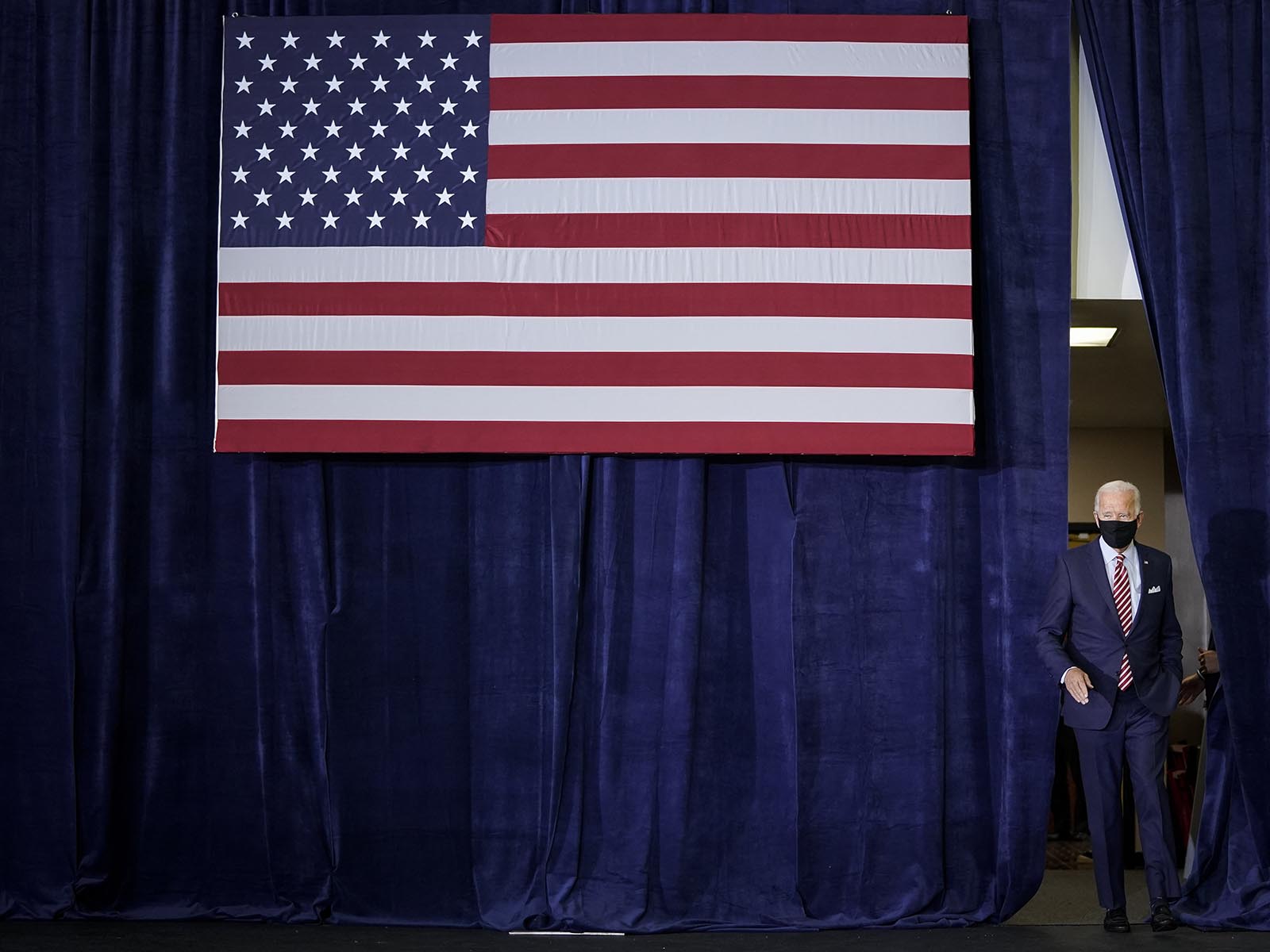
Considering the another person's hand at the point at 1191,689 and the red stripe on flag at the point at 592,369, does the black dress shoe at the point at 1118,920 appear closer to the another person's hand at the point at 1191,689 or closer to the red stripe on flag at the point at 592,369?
the another person's hand at the point at 1191,689

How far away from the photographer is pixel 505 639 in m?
4.95

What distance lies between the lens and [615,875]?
15.8ft

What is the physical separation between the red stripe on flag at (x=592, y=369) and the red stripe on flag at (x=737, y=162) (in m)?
0.69

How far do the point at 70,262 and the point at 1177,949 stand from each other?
4.72m

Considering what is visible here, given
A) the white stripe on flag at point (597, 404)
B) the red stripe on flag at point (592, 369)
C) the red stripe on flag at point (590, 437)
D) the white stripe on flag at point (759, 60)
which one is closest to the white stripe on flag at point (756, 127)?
the white stripe on flag at point (759, 60)

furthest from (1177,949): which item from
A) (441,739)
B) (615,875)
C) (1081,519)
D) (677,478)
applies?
(1081,519)

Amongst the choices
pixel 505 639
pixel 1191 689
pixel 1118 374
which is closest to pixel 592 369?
pixel 505 639

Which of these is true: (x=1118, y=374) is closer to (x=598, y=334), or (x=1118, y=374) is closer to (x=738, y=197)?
(x=738, y=197)

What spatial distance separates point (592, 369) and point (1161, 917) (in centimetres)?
280

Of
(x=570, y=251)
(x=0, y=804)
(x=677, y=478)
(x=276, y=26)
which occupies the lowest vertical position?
(x=0, y=804)

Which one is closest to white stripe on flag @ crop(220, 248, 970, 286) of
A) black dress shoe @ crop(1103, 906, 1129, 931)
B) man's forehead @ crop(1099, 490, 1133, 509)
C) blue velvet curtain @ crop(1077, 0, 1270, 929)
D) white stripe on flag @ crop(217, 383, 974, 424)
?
white stripe on flag @ crop(217, 383, 974, 424)

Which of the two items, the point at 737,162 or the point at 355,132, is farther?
the point at 355,132

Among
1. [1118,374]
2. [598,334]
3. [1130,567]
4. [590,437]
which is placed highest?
[1118,374]

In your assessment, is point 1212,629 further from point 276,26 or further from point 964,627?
point 276,26
